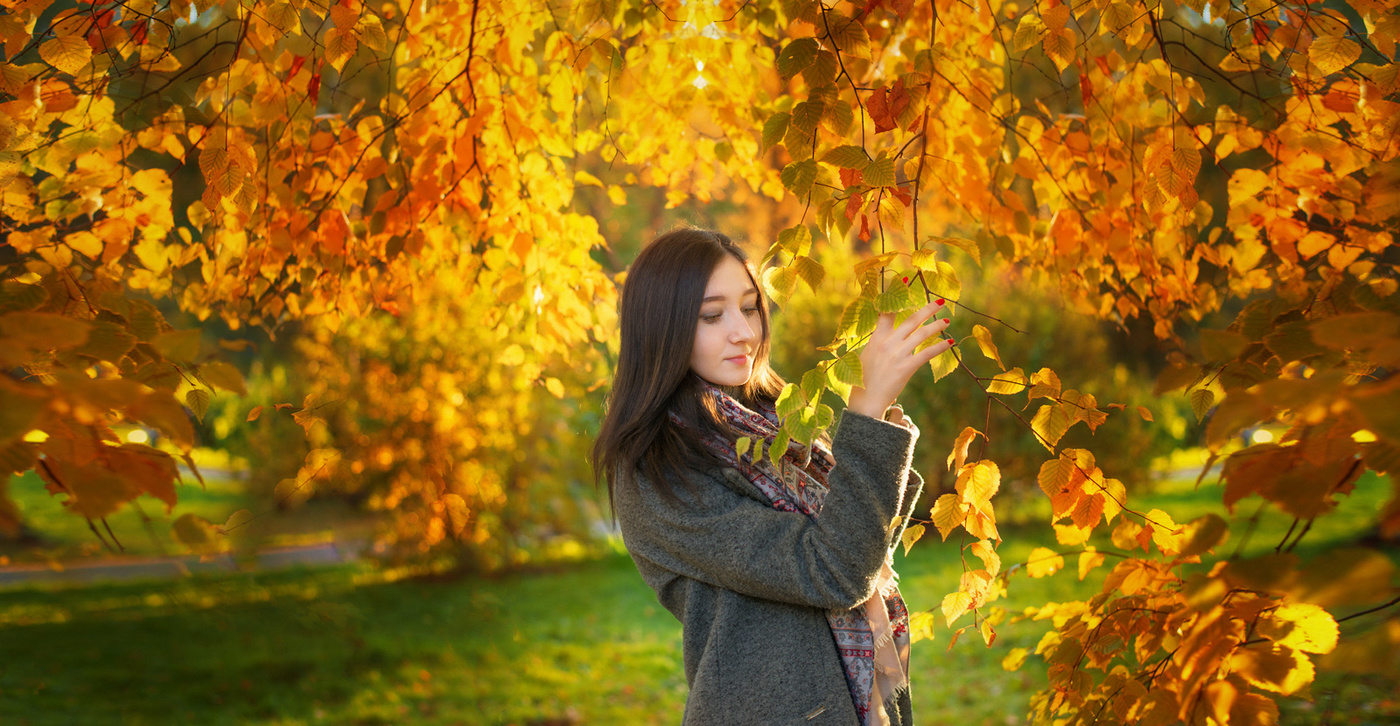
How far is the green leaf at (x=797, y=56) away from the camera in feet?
3.85

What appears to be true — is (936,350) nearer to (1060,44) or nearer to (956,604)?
(956,604)

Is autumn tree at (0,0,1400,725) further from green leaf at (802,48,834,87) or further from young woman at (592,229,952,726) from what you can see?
young woman at (592,229,952,726)

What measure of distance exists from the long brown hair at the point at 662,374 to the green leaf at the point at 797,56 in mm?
454

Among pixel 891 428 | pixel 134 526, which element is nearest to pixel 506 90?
pixel 891 428

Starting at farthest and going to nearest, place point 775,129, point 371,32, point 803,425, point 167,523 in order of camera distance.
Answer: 1. point 167,523
2. point 371,32
3. point 775,129
4. point 803,425

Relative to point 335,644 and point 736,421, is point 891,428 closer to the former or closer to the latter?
point 736,421

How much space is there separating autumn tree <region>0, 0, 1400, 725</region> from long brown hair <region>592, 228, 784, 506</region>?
0.31m

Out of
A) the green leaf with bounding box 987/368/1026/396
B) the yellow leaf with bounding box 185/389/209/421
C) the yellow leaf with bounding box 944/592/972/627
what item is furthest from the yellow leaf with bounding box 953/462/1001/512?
the yellow leaf with bounding box 185/389/209/421

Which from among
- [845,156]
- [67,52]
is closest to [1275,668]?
[845,156]

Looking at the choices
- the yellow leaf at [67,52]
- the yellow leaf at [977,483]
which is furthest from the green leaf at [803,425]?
the yellow leaf at [67,52]

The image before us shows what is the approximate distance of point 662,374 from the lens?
1532 mm

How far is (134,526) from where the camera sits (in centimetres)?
711

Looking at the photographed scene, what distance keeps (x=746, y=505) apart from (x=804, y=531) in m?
0.13

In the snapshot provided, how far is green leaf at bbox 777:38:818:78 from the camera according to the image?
1.17 m
